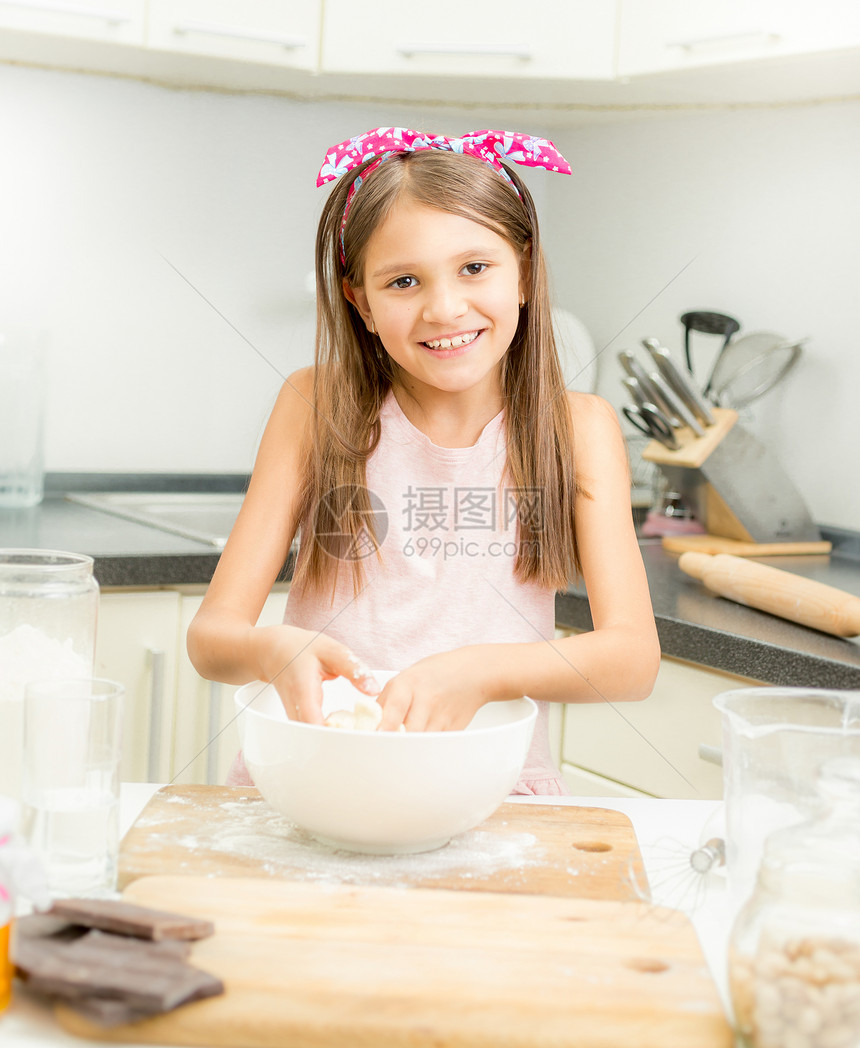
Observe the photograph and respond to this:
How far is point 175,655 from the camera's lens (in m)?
1.31

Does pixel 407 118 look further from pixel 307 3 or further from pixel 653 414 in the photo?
pixel 653 414

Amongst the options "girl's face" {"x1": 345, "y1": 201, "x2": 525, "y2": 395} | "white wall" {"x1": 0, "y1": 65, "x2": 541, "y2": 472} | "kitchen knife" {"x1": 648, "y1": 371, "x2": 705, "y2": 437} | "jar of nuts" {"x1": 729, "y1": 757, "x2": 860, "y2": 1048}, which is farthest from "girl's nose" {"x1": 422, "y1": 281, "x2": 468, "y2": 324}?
"white wall" {"x1": 0, "y1": 65, "x2": 541, "y2": 472}

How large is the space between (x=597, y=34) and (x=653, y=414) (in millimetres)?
517

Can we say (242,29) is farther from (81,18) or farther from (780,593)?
(780,593)

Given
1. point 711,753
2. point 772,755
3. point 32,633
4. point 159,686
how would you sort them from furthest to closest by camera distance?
point 159,686 < point 711,753 < point 32,633 < point 772,755

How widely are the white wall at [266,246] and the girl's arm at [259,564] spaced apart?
79 cm

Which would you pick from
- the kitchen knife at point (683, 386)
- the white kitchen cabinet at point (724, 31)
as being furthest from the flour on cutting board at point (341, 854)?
the white kitchen cabinet at point (724, 31)

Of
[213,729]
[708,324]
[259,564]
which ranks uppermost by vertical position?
[708,324]

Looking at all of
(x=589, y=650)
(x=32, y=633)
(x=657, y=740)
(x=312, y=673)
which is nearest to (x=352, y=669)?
(x=312, y=673)

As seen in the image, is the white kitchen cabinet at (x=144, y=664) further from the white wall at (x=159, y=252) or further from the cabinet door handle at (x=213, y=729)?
the white wall at (x=159, y=252)

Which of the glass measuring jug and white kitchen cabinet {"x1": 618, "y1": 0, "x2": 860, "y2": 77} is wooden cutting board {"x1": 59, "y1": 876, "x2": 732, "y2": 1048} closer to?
the glass measuring jug

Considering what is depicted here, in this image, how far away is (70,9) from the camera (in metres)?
1.41

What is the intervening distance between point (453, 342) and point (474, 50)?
76 centimetres

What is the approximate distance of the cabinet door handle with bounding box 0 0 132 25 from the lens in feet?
4.58
